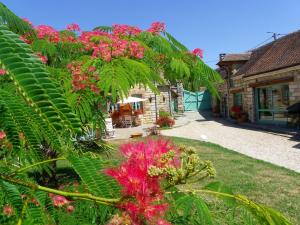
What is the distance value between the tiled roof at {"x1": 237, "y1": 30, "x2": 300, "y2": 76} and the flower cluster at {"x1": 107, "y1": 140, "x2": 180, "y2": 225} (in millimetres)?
17885

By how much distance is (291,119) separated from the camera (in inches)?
740

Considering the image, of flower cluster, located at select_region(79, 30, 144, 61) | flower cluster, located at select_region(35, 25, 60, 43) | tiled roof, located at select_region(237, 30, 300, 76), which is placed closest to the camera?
flower cluster, located at select_region(79, 30, 144, 61)

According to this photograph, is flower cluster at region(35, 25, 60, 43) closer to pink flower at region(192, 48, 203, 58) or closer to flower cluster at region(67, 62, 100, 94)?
flower cluster at region(67, 62, 100, 94)

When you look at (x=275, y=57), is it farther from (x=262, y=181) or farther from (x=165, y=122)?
(x=262, y=181)

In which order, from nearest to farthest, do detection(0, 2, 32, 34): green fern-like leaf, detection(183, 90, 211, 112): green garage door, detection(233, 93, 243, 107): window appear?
detection(0, 2, 32, 34): green fern-like leaf < detection(233, 93, 243, 107): window < detection(183, 90, 211, 112): green garage door

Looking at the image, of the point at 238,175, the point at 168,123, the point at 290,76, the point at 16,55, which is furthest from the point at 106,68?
the point at 168,123

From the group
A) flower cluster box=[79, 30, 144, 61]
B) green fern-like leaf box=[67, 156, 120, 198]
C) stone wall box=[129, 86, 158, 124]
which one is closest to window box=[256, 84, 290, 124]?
stone wall box=[129, 86, 158, 124]

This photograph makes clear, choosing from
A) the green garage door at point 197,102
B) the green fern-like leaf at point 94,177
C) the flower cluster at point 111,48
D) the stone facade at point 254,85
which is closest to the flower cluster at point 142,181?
the green fern-like leaf at point 94,177

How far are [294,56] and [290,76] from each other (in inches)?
46.1

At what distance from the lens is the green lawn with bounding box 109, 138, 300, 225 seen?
6830mm

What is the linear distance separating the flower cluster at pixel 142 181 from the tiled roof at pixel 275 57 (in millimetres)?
17885

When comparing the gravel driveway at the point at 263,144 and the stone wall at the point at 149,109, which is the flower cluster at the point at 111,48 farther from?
the stone wall at the point at 149,109

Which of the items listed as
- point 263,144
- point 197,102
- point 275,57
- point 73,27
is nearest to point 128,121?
point 275,57

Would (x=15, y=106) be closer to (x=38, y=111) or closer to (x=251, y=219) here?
(x=38, y=111)
